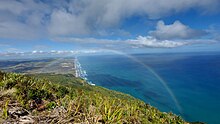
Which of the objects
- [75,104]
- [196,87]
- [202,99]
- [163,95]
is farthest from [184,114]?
[75,104]

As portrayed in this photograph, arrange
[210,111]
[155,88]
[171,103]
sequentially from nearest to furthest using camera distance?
[210,111], [171,103], [155,88]

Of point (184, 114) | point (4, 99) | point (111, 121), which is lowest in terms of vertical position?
point (184, 114)

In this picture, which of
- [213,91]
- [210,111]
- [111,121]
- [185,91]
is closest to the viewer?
[111,121]

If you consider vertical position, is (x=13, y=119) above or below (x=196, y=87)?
above

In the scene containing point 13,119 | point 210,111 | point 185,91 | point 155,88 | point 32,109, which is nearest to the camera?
point 13,119

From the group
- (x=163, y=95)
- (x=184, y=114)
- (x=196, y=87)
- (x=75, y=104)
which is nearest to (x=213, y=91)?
(x=196, y=87)

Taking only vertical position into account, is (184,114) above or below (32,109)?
below

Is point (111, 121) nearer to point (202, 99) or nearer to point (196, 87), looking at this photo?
point (202, 99)

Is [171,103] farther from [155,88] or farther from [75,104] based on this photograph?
[75,104]

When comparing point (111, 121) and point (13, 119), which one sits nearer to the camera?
point (13, 119)
